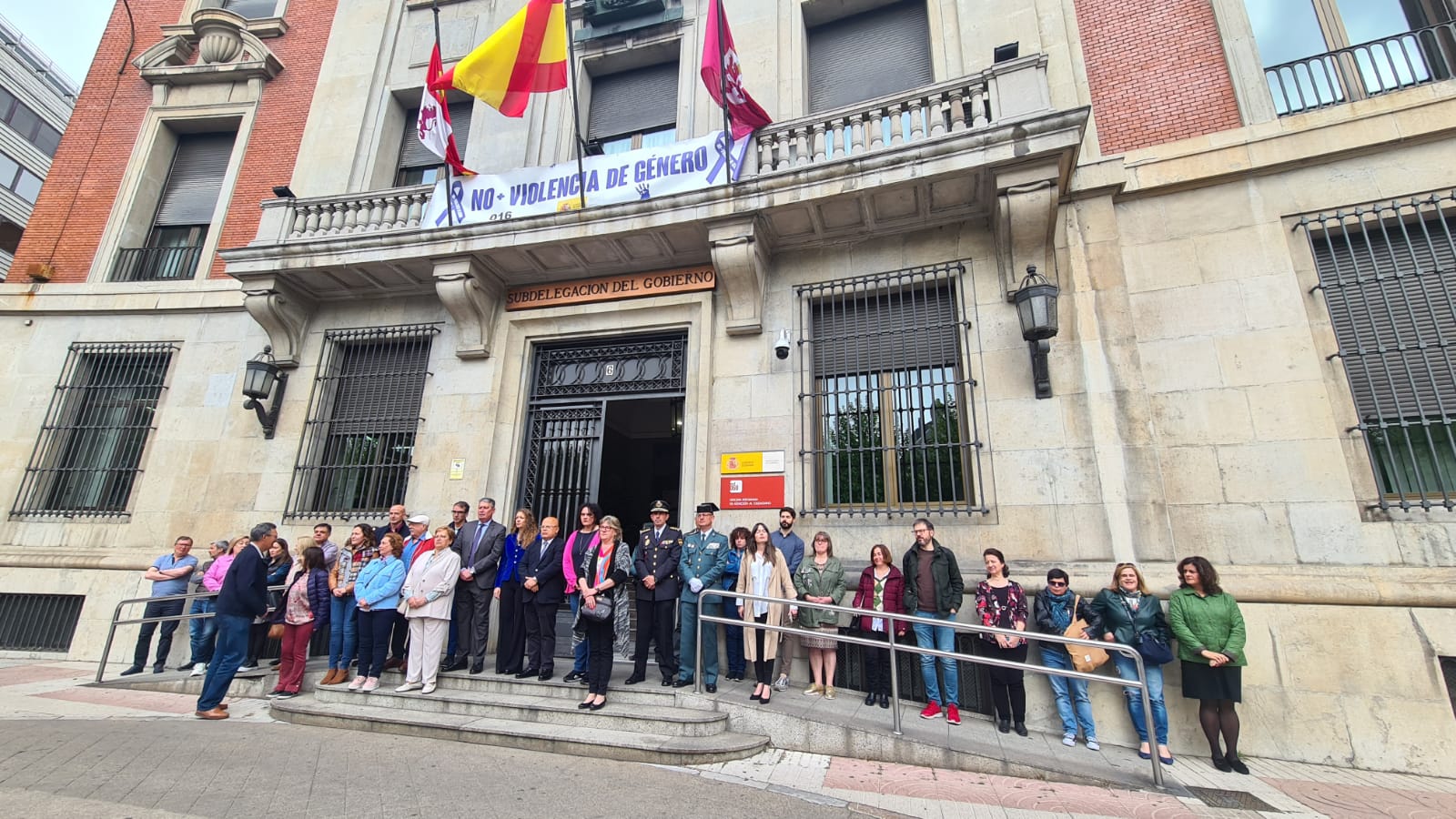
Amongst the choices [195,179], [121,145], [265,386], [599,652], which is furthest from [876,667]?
[121,145]

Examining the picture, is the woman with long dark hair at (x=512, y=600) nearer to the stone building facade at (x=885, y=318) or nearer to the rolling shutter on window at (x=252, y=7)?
the stone building facade at (x=885, y=318)

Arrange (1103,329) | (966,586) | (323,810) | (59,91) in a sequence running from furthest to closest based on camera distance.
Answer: (59,91) < (1103,329) < (966,586) < (323,810)

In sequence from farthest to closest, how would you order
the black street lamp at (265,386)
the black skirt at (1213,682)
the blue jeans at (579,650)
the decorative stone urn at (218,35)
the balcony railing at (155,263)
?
the decorative stone urn at (218,35) → the balcony railing at (155,263) → the black street lamp at (265,386) → the blue jeans at (579,650) → the black skirt at (1213,682)

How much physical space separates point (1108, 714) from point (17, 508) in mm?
14998

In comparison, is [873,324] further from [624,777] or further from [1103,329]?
[624,777]

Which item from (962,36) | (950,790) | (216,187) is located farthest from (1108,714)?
(216,187)

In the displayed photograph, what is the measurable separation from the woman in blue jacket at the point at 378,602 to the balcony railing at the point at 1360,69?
35.2 ft

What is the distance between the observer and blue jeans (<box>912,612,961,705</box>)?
5.23 meters

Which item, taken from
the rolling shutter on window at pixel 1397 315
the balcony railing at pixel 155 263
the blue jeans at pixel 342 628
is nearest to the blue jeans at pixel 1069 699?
the rolling shutter on window at pixel 1397 315

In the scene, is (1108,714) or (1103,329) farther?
(1103,329)

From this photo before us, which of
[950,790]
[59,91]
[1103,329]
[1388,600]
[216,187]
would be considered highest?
[59,91]

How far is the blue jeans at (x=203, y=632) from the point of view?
282 inches

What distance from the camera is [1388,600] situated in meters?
4.85

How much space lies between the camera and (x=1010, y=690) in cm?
516
